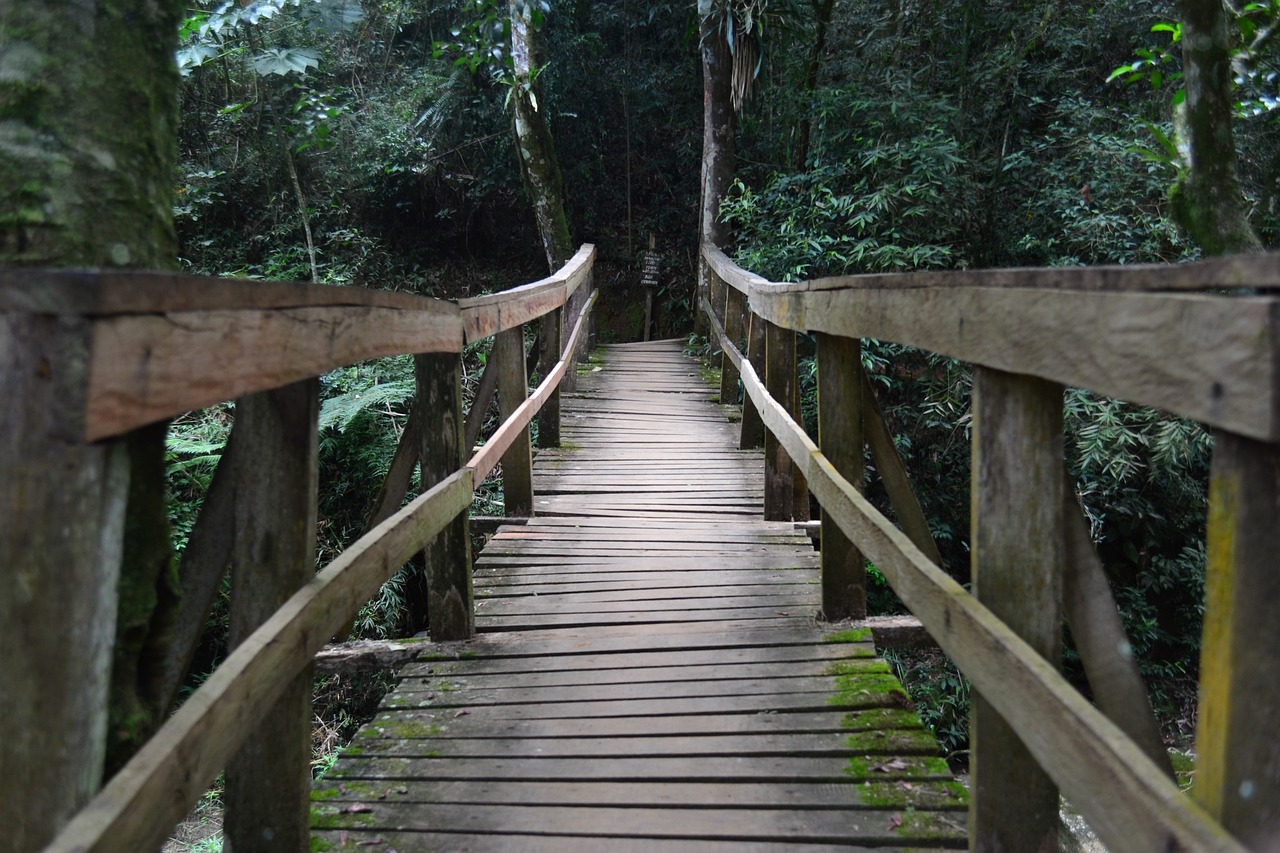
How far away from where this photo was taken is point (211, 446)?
6.42 metres

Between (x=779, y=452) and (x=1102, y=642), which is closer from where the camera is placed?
(x=1102, y=642)

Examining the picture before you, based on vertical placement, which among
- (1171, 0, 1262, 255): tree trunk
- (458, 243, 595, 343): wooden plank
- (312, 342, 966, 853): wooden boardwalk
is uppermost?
(1171, 0, 1262, 255): tree trunk

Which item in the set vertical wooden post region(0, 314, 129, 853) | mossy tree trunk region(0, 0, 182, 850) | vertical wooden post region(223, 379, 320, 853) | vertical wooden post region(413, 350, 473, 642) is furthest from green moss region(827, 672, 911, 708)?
vertical wooden post region(0, 314, 129, 853)

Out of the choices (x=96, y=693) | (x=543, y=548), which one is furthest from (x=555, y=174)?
(x=96, y=693)

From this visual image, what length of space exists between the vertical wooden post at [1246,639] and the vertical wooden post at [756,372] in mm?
4321

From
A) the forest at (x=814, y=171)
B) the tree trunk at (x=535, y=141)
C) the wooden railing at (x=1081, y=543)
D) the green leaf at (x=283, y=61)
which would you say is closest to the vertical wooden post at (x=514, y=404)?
the forest at (x=814, y=171)

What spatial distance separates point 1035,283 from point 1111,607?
1.97ft

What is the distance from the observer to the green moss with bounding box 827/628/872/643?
3033 mm

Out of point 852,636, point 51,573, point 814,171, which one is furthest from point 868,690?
point 814,171

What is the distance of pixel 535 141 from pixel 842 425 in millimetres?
6986

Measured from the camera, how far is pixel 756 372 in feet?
17.7

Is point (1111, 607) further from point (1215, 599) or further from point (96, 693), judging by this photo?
point (96, 693)

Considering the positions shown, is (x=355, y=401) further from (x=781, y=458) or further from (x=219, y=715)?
(x=219, y=715)

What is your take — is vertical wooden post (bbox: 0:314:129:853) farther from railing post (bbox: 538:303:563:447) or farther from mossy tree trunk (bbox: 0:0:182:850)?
railing post (bbox: 538:303:563:447)
